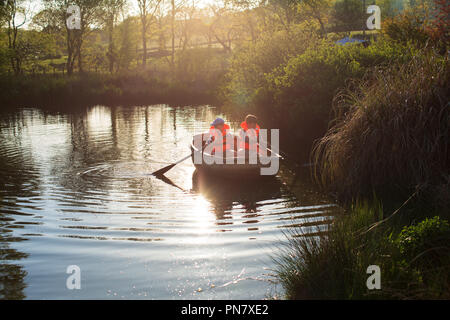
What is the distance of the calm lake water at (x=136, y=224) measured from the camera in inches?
221

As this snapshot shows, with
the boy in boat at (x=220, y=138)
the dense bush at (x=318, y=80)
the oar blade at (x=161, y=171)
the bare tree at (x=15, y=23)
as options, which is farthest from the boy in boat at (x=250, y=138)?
the bare tree at (x=15, y=23)

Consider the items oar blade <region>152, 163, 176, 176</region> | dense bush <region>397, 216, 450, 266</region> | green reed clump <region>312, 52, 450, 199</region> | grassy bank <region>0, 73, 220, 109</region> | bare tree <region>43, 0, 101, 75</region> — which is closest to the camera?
dense bush <region>397, 216, 450, 266</region>

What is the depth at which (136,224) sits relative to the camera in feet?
26.5

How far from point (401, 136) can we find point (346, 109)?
6.66 meters

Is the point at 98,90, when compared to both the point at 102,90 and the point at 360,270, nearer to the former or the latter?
the point at 102,90

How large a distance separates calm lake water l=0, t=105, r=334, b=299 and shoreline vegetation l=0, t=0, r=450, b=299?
0.72m

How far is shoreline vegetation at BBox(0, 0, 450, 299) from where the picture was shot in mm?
4828

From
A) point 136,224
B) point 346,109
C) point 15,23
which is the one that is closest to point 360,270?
point 136,224

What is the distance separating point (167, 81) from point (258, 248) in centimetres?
3641

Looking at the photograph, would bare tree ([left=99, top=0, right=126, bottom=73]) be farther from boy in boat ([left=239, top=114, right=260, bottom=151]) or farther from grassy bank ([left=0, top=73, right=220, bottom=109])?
boy in boat ([left=239, top=114, right=260, bottom=151])

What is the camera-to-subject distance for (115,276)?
5.84 m

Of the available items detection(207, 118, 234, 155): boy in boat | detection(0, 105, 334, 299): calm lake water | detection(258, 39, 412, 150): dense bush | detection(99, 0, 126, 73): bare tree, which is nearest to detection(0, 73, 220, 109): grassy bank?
detection(99, 0, 126, 73): bare tree

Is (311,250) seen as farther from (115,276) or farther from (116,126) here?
(116,126)

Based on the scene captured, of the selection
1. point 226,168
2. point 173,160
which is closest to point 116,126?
point 173,160
